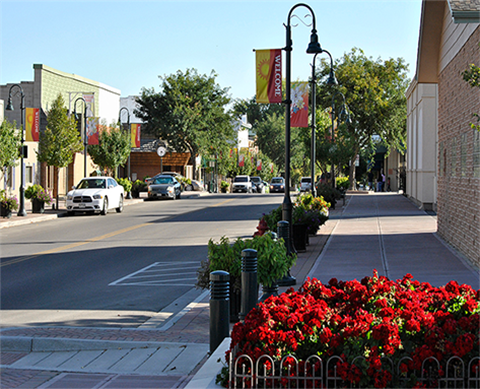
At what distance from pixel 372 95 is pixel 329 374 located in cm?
5106

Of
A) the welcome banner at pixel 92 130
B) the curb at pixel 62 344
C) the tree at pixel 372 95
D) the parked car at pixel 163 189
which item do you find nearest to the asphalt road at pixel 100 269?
the curb at pixel 62 344

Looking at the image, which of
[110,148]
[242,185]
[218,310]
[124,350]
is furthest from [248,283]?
[242,185]

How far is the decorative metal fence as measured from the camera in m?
4.10

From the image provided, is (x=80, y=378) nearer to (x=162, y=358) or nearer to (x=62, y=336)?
(x=162, y=358)

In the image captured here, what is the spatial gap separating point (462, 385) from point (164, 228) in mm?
18517

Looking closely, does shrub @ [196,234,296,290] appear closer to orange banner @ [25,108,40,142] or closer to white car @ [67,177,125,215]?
white car @ [67,177,125,215]

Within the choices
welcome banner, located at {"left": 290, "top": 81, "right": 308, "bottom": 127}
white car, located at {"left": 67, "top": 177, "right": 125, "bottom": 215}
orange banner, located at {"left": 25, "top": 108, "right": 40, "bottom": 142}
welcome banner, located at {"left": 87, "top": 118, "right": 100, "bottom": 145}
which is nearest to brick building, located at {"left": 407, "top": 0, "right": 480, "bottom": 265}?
welcome banner, located at {"left": 290, "top": 81, "right": 308, "bottom": 127}

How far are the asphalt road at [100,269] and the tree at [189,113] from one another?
34325 millimetres

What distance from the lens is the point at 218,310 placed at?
5.95m

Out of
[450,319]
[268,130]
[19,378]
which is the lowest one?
[19,378]

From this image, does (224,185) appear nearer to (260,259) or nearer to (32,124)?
(32,124)

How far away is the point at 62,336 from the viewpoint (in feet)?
23.5

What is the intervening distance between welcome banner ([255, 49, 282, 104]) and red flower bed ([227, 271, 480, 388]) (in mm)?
11309

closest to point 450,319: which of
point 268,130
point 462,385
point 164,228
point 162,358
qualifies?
point 462,385
